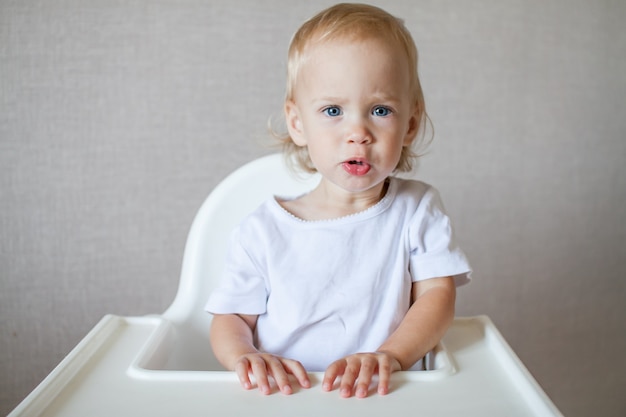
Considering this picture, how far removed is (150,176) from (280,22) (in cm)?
42

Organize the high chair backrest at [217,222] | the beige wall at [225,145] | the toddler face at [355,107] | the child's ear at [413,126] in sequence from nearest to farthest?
the toddler face at [355,107]
the child's ear at [413,126]
the high chair backrest at [217,222]
the beige wall at [225,145]

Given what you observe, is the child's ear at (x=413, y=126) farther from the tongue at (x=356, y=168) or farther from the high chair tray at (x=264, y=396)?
the high chair tray at (x=264, y=396)

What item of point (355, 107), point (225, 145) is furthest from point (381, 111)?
point (225, 145)

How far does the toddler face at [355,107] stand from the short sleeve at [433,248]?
0.09m

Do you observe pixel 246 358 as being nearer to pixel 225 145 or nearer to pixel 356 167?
pixel 356 167

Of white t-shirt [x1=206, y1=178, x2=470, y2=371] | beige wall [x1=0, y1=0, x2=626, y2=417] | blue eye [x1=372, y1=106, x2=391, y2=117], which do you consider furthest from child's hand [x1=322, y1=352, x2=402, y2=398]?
beige wall [x1=0, y1=0, x2=626, y2=417]

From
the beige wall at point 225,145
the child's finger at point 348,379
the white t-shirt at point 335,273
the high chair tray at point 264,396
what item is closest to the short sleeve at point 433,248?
the white t-shirt at point 335,273

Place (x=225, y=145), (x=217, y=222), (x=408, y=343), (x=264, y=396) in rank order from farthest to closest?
1. (x=225, y=145)
2. (x=217, y=222)
3. (x=408, y=343)
4. (x=264, y=396)

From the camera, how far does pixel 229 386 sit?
0.66 meters

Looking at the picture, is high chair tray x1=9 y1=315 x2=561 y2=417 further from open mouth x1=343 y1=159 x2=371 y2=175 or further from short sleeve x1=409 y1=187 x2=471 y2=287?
open mouth x1=343 y1=159 x2=371 y2=175

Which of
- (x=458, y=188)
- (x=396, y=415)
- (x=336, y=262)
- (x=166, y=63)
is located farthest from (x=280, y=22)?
(x=396, y=415)

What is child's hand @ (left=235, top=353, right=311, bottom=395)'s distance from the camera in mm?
645

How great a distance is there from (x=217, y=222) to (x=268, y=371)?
382 millimetres

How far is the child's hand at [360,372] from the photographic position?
632mm
